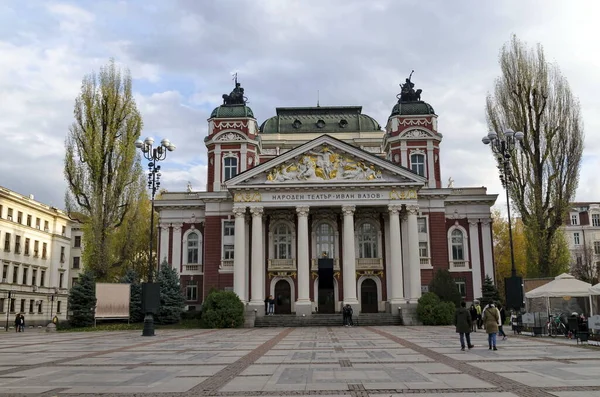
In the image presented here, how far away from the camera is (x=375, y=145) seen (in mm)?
58219

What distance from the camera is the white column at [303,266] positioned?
143 ft

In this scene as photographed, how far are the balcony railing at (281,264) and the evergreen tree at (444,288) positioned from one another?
1186cm

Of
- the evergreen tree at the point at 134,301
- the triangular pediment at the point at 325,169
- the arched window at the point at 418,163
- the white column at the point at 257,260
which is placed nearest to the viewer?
the evergreen tree at the point at 134,301

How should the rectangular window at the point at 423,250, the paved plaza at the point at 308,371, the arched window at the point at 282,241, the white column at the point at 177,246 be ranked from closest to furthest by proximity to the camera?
the paved plaza at the point at 308,371 → the rectangular window at the point at 423,250 → the arched window at the point at 282,241 → the white column at the point at 177,246

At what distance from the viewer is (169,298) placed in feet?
138

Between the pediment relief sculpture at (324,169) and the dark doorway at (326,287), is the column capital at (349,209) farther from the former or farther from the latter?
the dark doorway at (326,287)

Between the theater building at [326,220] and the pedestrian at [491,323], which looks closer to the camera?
the pedestrian at [491,323]

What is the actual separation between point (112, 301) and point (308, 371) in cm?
2666

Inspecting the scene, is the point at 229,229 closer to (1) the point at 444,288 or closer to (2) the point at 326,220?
(2) the point at 326,220

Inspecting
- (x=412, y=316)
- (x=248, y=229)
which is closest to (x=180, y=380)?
(x=412, y=316)

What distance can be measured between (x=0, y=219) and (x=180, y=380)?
55651 millimetres

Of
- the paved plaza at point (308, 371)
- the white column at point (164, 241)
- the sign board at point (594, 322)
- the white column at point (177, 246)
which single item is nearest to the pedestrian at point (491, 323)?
the paved plaza at point (308, 371)

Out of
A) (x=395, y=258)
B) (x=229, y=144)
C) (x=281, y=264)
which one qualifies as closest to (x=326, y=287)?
(x=281, y=264)

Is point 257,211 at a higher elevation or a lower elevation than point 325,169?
lower
